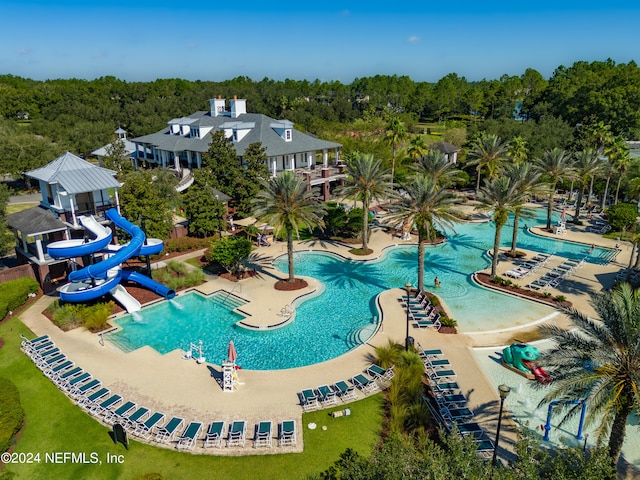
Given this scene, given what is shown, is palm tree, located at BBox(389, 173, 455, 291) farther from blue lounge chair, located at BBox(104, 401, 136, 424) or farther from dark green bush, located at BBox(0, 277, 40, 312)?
dark green bush, located at BBox(0, 277, 40, 312)

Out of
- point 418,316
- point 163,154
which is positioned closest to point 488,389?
point 418,316

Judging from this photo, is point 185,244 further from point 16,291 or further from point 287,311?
point 287,311

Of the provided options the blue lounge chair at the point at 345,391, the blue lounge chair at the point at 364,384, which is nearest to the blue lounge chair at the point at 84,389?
the blue lounge chair at the point at 345,391

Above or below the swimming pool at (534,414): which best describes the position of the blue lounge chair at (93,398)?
above

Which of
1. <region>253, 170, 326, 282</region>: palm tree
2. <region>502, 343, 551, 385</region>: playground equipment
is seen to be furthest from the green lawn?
<region>253, 170, 326, 282</region>: palm tree

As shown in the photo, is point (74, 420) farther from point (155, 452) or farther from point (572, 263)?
point (572, 263)

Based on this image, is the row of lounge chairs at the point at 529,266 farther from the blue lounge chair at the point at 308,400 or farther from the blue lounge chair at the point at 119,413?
the blue lounge chair at the point at 119,413
